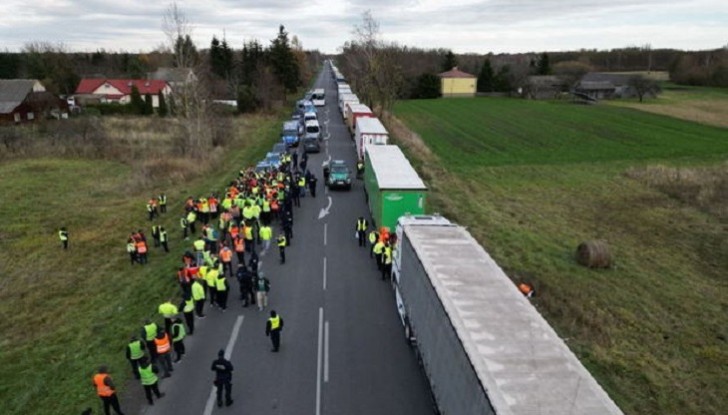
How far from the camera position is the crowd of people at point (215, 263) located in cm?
1231

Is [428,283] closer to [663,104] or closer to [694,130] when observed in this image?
[694,130]

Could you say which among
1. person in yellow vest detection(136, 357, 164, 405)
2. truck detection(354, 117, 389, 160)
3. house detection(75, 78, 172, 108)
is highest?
house detection(75, 78, 172, 108)

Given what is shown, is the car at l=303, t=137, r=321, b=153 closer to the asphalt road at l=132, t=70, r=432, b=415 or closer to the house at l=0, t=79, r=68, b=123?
the asphalt road at l=132, t=70, r=432, b=415

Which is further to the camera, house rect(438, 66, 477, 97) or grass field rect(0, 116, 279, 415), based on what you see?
house rect(438, 66, 477, 97)

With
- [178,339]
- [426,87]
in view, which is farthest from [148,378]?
[426,87]

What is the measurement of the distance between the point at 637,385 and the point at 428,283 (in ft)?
21.6

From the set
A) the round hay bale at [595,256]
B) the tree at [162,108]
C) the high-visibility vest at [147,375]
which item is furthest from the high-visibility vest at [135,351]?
the tree at [162,108]

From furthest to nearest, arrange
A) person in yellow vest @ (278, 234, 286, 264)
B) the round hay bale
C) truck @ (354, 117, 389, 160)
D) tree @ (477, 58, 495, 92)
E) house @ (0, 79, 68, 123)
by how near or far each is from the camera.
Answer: tree @ (477, 58, 495, 92)
house @ (0, 79, 68, 123)
truck @ (354, 117, 389, 160)
the round hay bale
person in yellow vest @ (278, 234, 286, 264)

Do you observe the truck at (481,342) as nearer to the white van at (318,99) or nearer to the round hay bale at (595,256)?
the round hay bale at (595,256)

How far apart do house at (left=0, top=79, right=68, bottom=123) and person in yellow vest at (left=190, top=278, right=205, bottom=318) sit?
177ft

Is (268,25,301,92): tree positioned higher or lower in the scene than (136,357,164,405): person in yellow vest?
higher

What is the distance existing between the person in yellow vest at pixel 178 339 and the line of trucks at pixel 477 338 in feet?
19.7

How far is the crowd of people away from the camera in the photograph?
12.3 m

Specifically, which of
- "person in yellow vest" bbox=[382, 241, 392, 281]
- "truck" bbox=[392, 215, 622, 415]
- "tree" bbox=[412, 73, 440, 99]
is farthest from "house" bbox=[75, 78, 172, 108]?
"truck" bbox=[392, 215, 622, 415]
